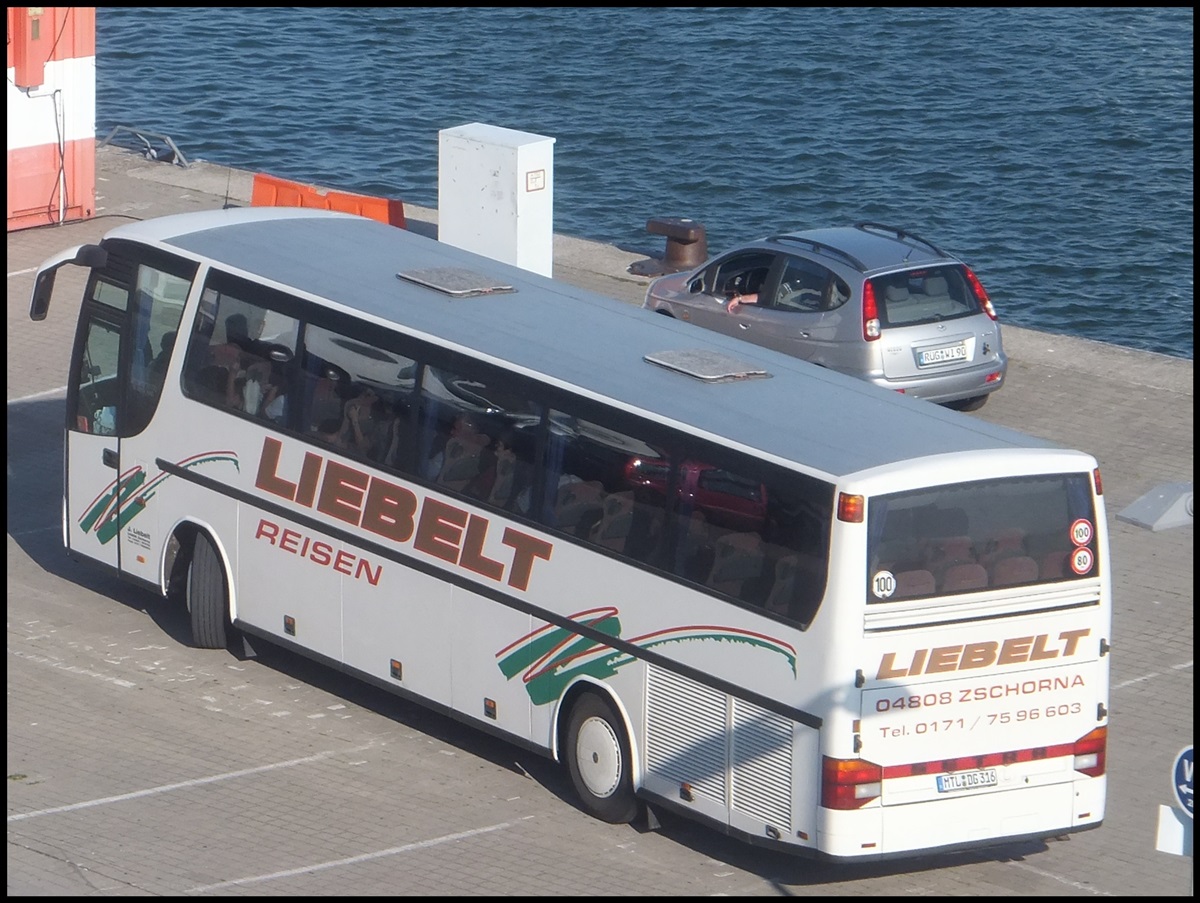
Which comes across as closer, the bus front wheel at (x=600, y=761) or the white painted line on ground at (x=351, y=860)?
the white painted line on ground at (x=351, y=860)

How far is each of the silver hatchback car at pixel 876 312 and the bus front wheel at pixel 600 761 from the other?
7.25 metres

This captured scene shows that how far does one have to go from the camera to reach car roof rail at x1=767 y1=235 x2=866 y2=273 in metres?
18.9

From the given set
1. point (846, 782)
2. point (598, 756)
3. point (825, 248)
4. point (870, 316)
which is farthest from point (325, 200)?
point (846, 782)

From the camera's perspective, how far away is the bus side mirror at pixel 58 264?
14789 millimetres

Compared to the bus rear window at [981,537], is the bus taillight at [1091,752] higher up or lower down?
lower down

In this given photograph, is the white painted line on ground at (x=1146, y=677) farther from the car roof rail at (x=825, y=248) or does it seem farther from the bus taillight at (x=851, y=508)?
the car roof rail at (x=825, y=248)

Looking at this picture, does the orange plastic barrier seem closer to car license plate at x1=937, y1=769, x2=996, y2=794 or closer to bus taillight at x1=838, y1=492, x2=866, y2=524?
bus taillight at x1=838, y1=492, x2=866, y2=524

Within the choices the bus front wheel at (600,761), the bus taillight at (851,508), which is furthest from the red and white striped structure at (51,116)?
the bus taillight at (851,508)

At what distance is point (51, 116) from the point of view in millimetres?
25031

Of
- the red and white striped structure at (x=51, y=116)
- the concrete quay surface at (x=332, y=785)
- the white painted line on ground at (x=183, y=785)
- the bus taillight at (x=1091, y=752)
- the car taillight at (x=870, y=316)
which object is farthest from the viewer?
the red and white striped structure at (x=51, y=116)

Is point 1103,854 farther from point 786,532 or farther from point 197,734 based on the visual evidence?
point 197,734

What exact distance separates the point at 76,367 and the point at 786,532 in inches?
262

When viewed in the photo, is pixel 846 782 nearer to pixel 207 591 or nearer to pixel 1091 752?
pixel 1091 752

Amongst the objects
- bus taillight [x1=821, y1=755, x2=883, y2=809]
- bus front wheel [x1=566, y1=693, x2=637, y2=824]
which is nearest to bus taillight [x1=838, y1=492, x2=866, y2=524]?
bus taillight [x1=821, y1=755, x2=883, y2=809]
